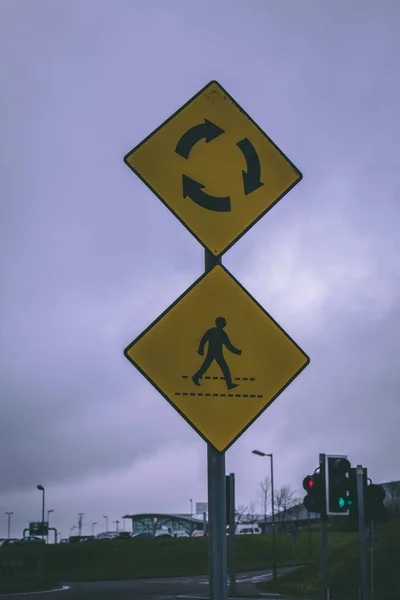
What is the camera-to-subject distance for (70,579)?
216 feet

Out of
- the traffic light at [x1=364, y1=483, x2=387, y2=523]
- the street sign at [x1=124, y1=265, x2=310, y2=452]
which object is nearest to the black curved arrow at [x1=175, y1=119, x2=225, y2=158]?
the street sign at [x1=124, y1=265, x2=310, y2=452]

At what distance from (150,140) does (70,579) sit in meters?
66.9

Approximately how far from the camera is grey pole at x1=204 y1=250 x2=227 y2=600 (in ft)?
10.8

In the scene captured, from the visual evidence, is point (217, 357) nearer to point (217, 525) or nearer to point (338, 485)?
point (217, 525)

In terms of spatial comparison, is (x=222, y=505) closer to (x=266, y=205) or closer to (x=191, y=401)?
(x=191, y=401)

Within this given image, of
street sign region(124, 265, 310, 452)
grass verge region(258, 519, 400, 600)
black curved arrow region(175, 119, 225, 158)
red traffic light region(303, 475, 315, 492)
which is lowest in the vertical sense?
grass verge region(258, 519, 400, 600)

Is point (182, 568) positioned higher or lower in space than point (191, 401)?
lower

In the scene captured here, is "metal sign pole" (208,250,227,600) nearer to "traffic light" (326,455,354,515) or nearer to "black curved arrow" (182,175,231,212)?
"black curved arrow" (182,175,231,212)

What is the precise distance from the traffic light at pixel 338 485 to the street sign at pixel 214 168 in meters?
11.9

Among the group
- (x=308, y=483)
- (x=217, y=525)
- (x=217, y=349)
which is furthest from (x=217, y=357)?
(x=308, y=483)

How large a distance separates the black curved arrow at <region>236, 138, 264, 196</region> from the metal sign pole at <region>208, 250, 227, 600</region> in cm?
124

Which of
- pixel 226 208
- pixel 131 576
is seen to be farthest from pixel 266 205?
pixel 131 576

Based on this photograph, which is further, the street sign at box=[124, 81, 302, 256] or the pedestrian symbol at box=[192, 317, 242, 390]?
the street sign at box=[124, 81, 302, 256]

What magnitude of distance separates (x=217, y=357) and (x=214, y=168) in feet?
3.11
